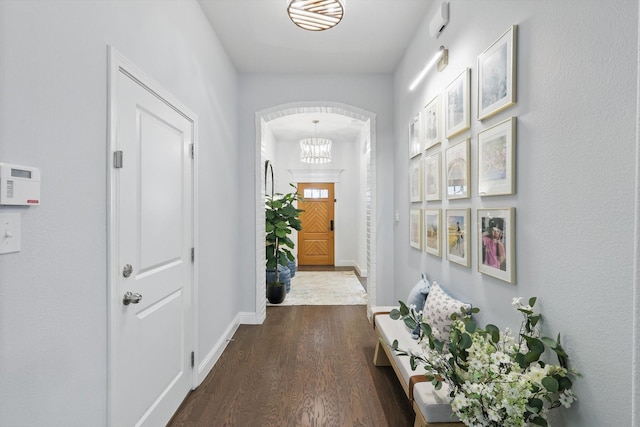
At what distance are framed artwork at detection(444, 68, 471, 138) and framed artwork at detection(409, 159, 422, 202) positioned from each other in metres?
0.62

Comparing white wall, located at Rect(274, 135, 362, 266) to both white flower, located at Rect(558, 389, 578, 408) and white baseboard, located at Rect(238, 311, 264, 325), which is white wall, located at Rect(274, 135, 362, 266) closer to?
white baseboard, located at Rect(238, 311, 264, 325)

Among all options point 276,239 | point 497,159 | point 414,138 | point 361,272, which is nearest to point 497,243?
point 497,159

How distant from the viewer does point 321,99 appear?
375 centimetres

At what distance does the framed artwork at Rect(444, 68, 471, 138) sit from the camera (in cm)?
193

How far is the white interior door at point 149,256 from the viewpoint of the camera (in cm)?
147

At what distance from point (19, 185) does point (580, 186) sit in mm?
1774

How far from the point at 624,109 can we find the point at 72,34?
1838 mm

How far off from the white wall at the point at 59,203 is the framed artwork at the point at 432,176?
1.93 metres

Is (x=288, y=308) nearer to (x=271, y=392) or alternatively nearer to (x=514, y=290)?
(x=271, y=392)

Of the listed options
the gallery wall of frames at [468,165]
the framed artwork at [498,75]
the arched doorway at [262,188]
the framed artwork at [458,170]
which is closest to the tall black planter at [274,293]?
the arched doorway at [262,188]

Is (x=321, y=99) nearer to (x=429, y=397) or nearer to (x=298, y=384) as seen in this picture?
(x=298, y=384)

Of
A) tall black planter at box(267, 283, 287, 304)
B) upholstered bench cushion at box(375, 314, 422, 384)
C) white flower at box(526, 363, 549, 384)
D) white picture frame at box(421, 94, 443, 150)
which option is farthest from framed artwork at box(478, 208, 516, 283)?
tall black planter at box(267, 283, 287, 304)

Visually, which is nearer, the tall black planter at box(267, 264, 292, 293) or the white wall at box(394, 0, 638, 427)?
the white wall at box(394, 0, 638, 427)

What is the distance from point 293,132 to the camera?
6652 millimetres
